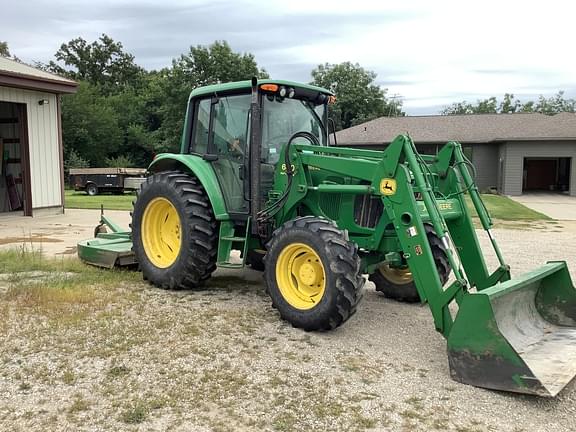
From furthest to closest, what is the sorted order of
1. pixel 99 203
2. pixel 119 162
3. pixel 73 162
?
pixel 119 162 < pixel 73 162 < pixel 99 203

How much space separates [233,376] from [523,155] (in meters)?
26.9

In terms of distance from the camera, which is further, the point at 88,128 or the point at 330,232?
the point at 88,128

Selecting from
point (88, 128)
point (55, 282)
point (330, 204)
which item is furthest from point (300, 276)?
point (88, 128)

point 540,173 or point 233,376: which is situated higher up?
point 540,173

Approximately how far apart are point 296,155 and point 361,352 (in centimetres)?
207

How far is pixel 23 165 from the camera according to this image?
14375 millimetres

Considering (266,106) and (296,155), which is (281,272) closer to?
(296,155)

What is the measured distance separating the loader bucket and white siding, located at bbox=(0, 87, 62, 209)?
13184 mm

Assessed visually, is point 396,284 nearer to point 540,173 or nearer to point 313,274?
point 313,274

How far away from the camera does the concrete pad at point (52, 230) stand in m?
9.83

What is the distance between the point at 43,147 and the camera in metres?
14.8

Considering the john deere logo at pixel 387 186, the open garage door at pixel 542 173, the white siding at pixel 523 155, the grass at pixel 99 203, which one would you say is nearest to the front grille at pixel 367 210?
the john deere logo at pixel 387 186

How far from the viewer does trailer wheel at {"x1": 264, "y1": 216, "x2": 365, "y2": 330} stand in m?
4.65

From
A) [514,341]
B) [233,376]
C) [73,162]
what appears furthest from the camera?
[73,162]
